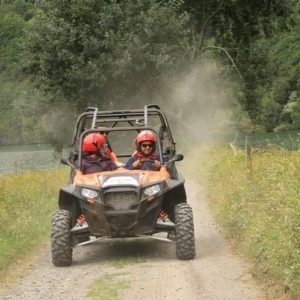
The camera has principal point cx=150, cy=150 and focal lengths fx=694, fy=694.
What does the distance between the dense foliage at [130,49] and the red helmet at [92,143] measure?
64.1 ft

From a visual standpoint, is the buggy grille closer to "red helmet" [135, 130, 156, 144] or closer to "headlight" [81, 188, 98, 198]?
"headlight" [81, 188, 98, 198]

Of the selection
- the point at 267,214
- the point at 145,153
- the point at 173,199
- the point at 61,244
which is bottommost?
the point at 61,244

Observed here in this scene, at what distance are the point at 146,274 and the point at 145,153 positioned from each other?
2.46 m

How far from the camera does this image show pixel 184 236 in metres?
9.56

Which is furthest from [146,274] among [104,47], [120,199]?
[104,47]

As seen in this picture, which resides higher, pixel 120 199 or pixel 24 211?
pixel 120 199

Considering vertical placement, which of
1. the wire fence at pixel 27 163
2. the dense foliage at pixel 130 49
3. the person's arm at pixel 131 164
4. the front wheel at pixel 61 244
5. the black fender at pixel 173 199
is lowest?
the wire fence at pixel 27 163

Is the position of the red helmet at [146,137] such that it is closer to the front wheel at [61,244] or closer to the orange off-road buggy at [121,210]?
the orange off-road buggy at [121,210]

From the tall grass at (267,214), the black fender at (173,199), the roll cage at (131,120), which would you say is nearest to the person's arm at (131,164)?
the roll cage at (131,120)

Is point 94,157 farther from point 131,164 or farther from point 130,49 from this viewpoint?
point 130,49

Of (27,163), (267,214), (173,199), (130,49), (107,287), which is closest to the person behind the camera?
(107,287)

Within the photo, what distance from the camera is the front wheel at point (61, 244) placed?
9.60m

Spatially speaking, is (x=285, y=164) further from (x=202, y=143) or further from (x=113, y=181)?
(x=202, y=143)

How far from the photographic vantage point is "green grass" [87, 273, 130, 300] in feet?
25.1
